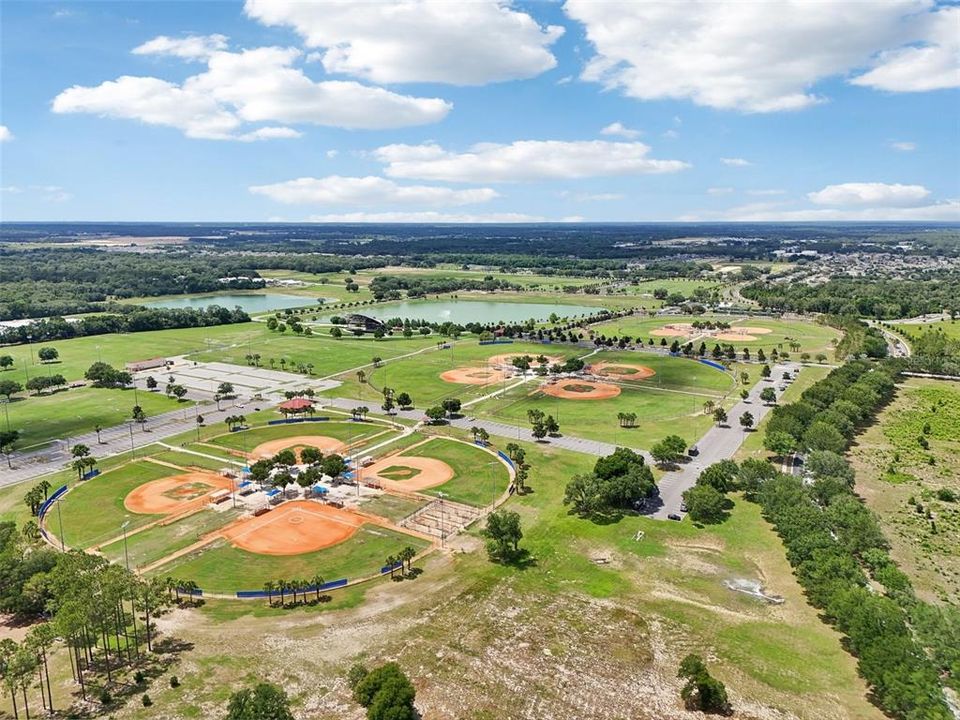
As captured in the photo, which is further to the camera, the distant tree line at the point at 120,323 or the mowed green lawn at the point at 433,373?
the distant tree line at the point at 120,323

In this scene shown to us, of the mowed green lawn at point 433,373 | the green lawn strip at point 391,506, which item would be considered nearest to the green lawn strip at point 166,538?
the green lawn strip at point 391,506

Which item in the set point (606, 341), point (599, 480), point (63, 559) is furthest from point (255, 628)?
point (606, 341)

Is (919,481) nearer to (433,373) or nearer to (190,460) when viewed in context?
(433,373)

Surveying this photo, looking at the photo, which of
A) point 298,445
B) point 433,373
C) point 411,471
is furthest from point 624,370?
point 298,445

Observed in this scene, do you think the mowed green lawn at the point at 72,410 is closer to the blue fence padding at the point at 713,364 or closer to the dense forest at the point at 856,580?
the dense forest at the point at 856,580

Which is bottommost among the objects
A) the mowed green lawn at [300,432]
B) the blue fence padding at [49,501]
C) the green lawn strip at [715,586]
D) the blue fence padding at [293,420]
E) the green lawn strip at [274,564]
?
the green lawn strip at [715,586]

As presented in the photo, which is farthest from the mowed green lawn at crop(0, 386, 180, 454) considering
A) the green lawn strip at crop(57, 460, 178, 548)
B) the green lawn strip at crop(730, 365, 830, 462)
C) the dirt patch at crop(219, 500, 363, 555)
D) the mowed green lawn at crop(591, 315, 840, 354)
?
the mowed green lawn at crop(591, 315, 840, 354)
